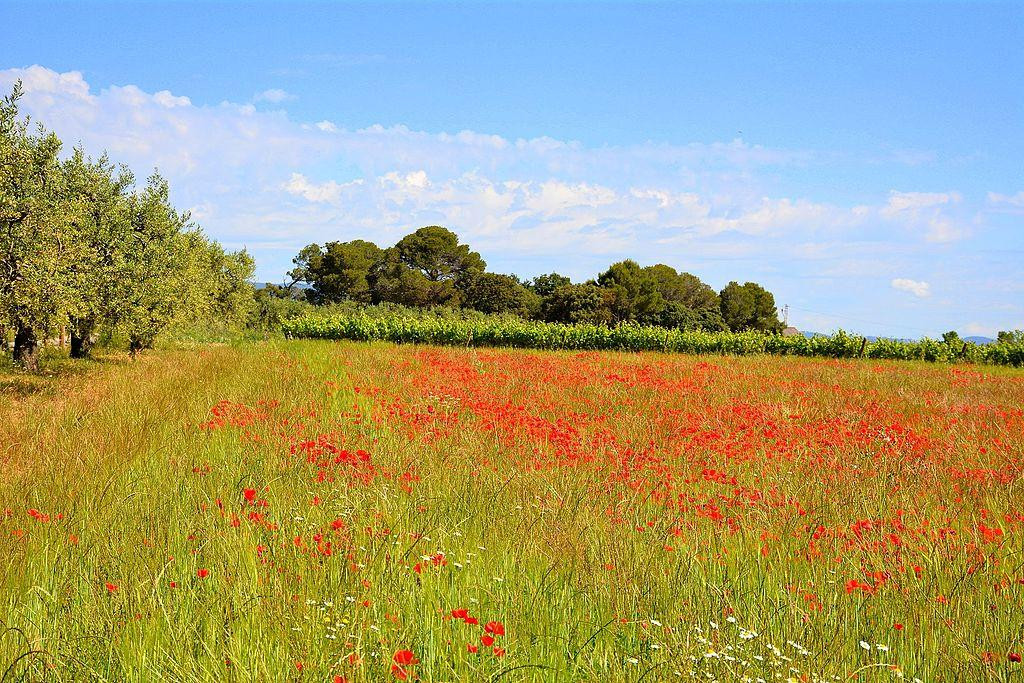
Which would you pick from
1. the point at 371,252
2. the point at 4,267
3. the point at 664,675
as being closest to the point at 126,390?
the point at 4,267

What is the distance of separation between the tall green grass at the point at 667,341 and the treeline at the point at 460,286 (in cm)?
3946

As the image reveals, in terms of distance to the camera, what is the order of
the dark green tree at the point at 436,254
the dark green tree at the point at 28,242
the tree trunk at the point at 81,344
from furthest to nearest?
the dark green tree at the point at 436,254
the tree trunk at the point at 81,344
the dark green tree at the point at 28,242

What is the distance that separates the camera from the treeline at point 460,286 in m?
79.1

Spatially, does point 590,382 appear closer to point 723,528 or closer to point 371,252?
point 723,528

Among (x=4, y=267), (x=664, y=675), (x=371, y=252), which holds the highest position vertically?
(x=371, y=252)

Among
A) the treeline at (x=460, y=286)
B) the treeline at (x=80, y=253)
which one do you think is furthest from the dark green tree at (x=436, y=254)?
the treeline at (x=80, y=253)

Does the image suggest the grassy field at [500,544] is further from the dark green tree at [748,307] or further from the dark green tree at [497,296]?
the dark green tree at [748,307]

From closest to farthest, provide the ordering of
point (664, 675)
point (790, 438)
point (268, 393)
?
1. point (664, 675)
2. point (790, 438)
3. point (268, 393)

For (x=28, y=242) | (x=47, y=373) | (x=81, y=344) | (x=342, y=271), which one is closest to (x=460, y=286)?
(x=342, y=271)

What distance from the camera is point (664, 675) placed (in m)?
3.52

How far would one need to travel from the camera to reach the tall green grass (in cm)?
3241

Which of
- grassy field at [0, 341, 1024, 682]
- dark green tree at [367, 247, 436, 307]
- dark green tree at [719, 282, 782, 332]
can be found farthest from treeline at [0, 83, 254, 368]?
dark green tree at [719, 282, 782, 332]

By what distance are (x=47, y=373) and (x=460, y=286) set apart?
64915 millimetres

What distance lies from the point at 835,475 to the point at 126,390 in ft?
48.4
